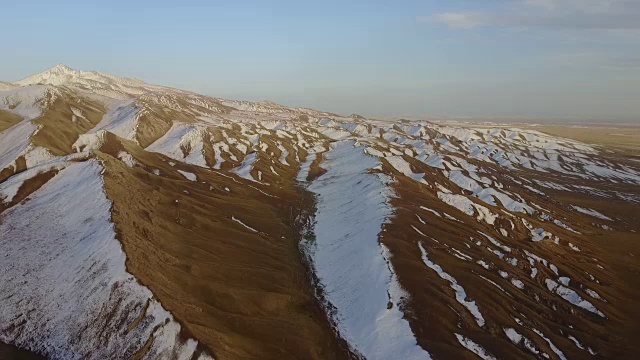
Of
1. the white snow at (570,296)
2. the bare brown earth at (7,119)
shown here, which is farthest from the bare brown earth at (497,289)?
the bare brown earth at (7,119)

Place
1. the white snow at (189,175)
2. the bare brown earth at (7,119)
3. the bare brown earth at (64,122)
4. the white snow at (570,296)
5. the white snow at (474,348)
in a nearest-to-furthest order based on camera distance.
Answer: the white snow at (474,348)
the white snow at (570,296)
the white snow at (189,175)
the bare brown earth at (64,122)
the bare brown earth at (7,119)

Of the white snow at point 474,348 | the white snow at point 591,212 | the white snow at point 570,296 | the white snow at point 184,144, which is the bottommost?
the white snow at point 591,212

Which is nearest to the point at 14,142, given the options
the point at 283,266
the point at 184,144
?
the point at 184,144

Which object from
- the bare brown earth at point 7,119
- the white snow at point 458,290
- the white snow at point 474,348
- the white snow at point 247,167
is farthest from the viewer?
the bare brown earth at point 7,119

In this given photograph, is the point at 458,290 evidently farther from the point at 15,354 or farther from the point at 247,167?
the point at 247,167

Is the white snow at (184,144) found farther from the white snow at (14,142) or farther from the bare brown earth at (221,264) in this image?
the bare brown earth at (221,264)

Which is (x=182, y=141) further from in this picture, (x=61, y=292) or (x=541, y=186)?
(x=541, y=186)

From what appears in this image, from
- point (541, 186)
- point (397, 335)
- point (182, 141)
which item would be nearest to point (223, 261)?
point (397, 335)
